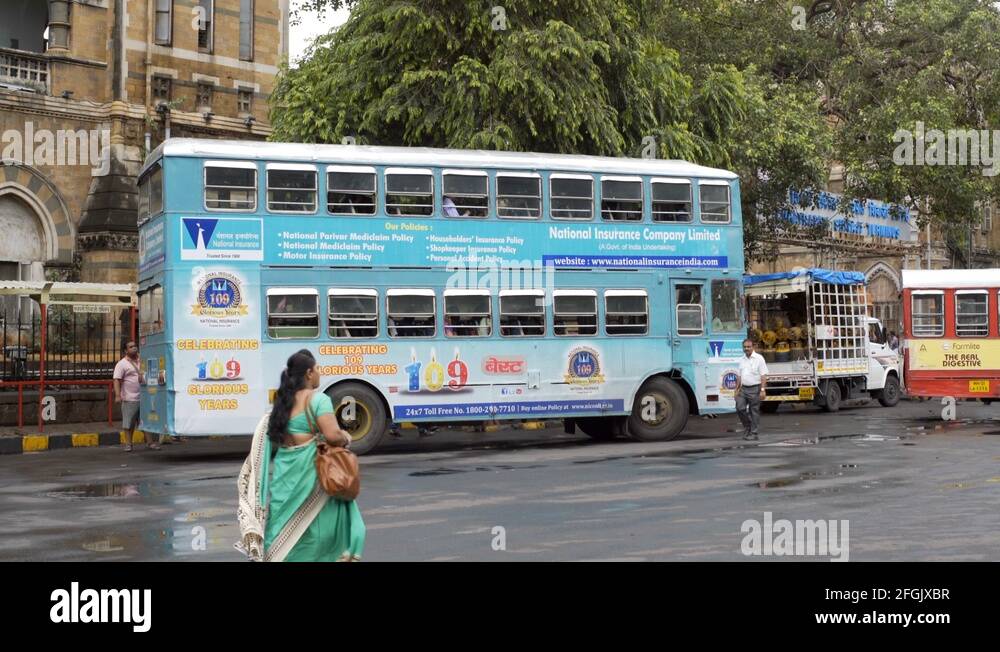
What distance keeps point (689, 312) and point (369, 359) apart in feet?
17.8

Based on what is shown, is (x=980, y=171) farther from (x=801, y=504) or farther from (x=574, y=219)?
(x=801, y=504)

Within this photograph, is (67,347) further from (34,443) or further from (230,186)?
(230,186)

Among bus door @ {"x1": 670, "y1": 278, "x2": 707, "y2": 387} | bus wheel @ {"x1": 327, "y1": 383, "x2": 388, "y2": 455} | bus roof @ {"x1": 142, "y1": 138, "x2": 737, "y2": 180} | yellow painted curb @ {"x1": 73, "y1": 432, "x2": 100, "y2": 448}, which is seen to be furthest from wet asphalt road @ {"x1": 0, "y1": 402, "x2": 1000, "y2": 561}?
bus roof @ {"x1": 142, "y1": 138, "x2": 737, "y2": 180}

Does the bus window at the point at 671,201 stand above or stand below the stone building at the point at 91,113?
below

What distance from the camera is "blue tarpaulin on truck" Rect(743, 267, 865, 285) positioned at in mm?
27094

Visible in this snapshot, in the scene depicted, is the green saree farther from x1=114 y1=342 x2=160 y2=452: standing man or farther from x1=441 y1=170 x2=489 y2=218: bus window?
x1=114 y1=342 x2=160 y2=452: standing man

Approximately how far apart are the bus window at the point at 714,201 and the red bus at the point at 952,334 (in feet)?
19.9

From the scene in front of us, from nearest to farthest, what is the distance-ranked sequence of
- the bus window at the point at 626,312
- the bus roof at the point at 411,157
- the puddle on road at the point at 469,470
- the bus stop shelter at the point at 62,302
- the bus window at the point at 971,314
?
the puddle on road at the point at 469,470 → the bus roof at the point at 411,157 → the bus window at the point at 626,312 → the bus stop shelter at the point at 62,302 → the bus window at the point at 971,314

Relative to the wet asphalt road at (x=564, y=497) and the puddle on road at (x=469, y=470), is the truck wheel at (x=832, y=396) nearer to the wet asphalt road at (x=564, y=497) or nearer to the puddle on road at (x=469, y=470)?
the wet asphalt road at (x=564, y=497)

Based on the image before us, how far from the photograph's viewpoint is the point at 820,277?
27219 millimetres

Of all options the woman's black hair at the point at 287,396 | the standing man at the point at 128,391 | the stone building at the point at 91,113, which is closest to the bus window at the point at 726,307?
the standing man at the point at 128,391

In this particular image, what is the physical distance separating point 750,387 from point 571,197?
4073 millimetres

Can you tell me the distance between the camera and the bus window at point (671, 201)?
20.1 meters
